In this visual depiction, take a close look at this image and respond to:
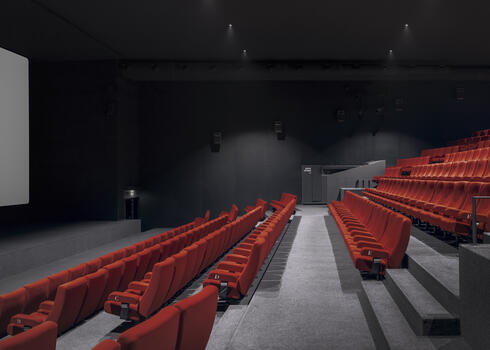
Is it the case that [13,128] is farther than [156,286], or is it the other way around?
[13,128]

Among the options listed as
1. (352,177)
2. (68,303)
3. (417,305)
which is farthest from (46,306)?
(352,177)

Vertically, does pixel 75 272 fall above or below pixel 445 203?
below

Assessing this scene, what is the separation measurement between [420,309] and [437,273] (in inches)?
10.6

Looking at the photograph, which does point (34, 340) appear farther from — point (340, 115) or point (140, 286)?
point (340, 115)

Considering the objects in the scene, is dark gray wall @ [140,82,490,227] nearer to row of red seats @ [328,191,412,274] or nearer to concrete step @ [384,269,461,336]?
row of red seats @ [328,191,412,274]

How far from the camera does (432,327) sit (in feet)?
4.08

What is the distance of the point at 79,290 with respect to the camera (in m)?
1.80

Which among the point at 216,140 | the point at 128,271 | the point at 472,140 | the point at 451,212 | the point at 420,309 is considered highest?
the point at 216,140

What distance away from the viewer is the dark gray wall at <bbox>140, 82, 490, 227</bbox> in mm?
6766

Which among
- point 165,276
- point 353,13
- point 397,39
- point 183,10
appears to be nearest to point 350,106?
point 397,39

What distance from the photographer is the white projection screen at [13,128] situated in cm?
447

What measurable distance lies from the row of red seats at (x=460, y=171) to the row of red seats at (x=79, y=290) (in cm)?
240

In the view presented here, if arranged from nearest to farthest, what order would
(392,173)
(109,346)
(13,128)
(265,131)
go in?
(109,346) → (13,128) → (392,173) → (265,131)

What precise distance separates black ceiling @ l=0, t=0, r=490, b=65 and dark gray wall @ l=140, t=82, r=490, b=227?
79 centimetres
